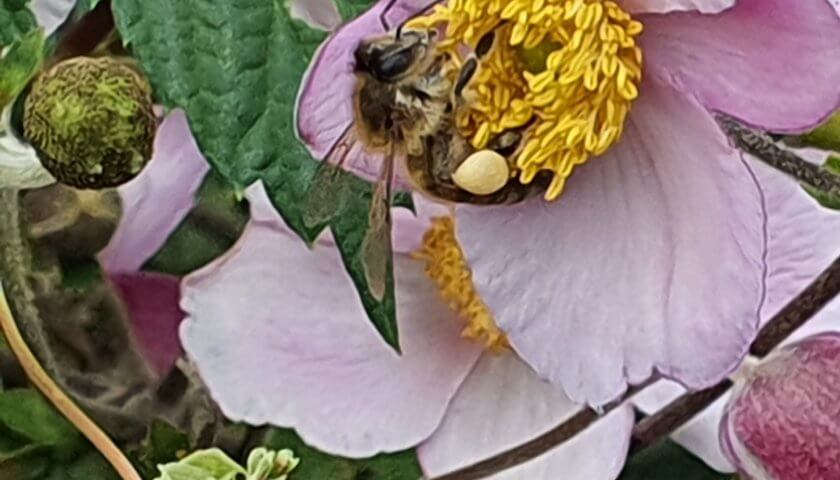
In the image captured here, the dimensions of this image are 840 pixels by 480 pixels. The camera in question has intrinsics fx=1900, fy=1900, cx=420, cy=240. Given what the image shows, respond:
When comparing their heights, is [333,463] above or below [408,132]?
below

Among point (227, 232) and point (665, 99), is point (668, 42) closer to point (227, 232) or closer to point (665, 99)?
point (665, 99)

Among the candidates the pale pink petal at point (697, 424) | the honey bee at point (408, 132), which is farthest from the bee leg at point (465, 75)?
the pale pink petal at point (697, 424)

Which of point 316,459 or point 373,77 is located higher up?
point 373,77

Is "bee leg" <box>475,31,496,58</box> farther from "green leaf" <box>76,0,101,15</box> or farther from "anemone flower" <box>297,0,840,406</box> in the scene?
"green leaf" <box>76,0,101,15</box>

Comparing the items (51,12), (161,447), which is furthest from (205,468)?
(51,12)

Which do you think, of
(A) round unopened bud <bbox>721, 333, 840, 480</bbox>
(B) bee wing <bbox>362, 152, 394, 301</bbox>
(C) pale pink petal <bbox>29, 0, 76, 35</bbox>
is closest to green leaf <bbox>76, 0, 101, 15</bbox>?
(C) pale pink petal <bbox>29, 0, 76, 35</bbox>

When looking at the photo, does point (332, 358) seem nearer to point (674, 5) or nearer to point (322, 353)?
point (322, 353)

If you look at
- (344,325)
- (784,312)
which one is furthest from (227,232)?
(784,312)
